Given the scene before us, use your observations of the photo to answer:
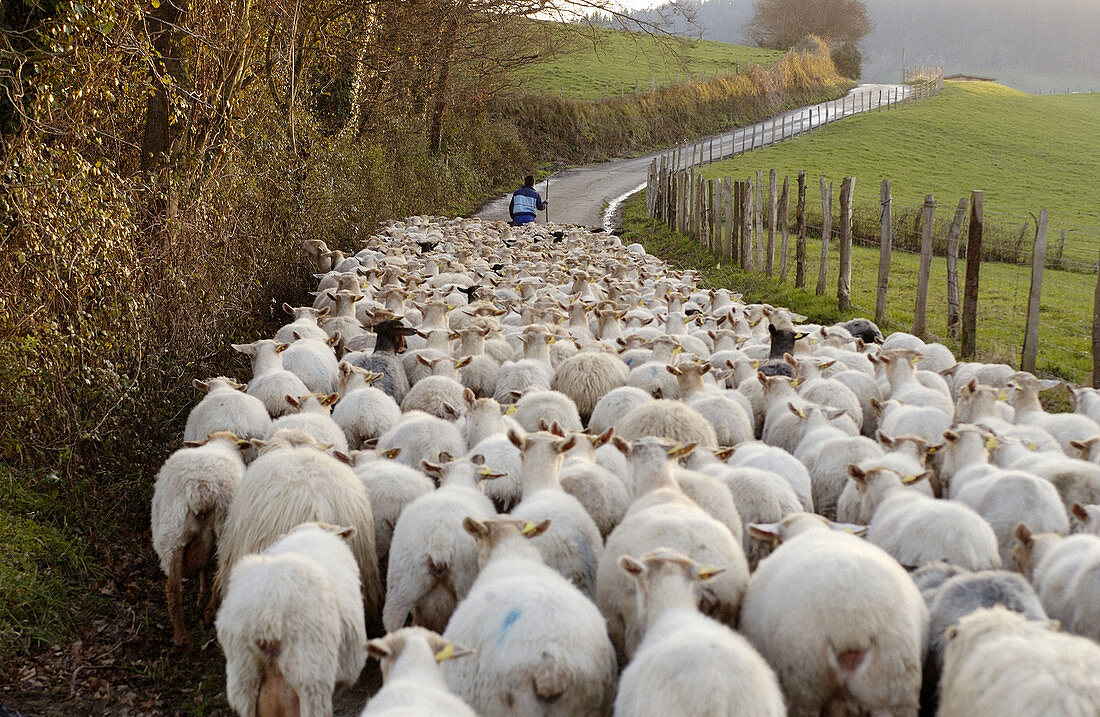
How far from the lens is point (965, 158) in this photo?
41.8 metres

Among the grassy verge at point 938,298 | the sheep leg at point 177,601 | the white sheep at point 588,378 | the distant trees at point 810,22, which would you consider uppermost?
the distant trees at point 810,22

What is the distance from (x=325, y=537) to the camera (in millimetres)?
4375

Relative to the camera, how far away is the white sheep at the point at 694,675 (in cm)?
296

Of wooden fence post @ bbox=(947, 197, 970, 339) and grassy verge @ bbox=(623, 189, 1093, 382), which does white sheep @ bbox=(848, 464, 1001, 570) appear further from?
wooden fence post @ bbox=(947, 197, 970, 339)

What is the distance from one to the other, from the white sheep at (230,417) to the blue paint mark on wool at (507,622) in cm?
334

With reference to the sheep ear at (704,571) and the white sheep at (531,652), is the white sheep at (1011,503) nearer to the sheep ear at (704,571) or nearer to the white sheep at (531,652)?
the sheep ear at (704,571)

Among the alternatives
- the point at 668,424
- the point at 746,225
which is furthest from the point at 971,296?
the point at 746,225

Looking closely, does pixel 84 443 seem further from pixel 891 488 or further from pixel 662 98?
pixel 662 98

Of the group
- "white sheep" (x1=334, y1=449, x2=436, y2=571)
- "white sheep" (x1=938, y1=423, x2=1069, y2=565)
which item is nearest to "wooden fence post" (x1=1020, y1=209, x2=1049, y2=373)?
"white sheep" (x1=938, y1=423, x2=1069, y2=565)

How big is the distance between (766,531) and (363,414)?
3431mm

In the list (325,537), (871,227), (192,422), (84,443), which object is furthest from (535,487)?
(871,227)

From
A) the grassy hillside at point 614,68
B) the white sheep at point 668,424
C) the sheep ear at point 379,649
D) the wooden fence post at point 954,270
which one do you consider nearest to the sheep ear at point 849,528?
the white sheep at point 668,424

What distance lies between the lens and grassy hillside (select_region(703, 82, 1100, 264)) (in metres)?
32.3

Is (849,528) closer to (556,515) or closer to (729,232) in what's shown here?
(556,515)
